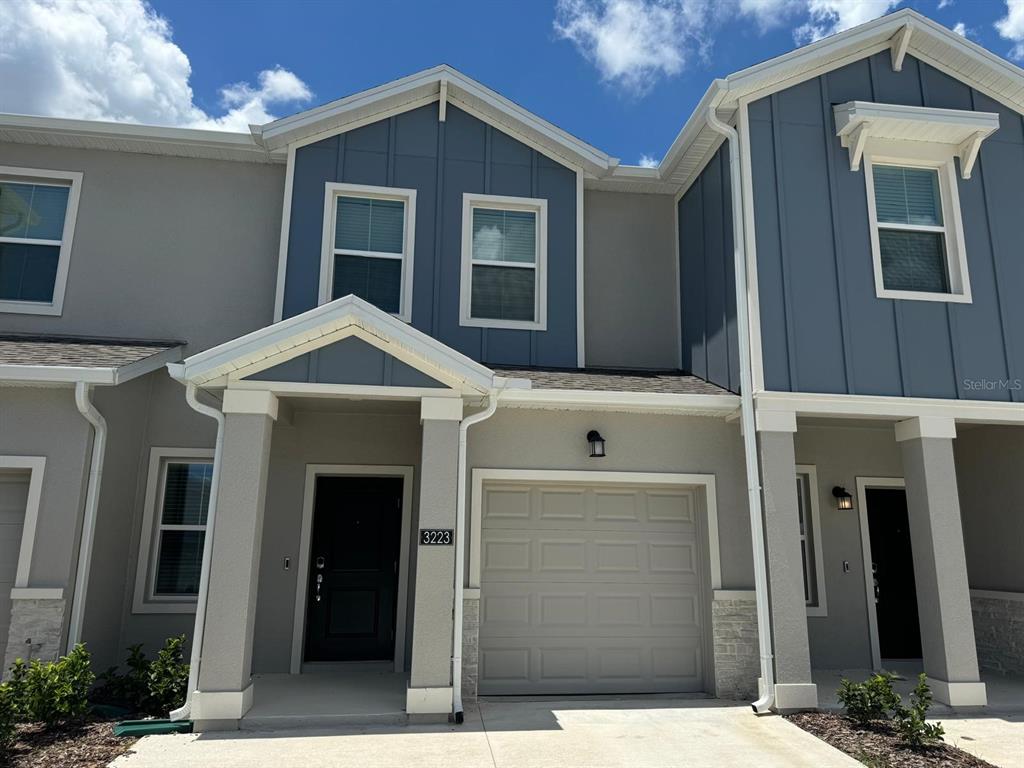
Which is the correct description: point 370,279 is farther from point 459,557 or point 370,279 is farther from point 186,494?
point 459,557

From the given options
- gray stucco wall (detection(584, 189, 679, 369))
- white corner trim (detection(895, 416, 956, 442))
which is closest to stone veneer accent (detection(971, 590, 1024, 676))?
white corner trim (detection(895, 416, 956, 442))

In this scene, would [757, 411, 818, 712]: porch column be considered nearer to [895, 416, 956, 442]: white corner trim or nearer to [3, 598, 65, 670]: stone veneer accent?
[895, 416, 956, 442]: white corner trim

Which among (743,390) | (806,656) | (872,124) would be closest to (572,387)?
(743,390)

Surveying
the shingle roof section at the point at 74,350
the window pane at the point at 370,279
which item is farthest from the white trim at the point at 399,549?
the shingle roof section at the point at 74,350

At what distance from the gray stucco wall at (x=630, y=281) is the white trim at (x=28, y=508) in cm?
590

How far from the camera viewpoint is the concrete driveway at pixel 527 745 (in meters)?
4.90

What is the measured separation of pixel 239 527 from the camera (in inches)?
230

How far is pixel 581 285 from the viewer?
28.3 ft

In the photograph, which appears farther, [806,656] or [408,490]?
[408,490]

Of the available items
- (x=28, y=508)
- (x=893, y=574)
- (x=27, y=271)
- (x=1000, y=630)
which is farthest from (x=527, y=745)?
(x=27, y=271)

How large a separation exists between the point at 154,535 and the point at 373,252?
13.2 feet

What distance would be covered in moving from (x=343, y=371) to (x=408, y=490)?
7.19 ft

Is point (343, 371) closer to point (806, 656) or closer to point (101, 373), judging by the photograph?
point (101, 373)

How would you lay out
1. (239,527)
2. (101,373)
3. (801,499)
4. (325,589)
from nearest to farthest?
(239,527), (101,373), (325,589), (801,499)
